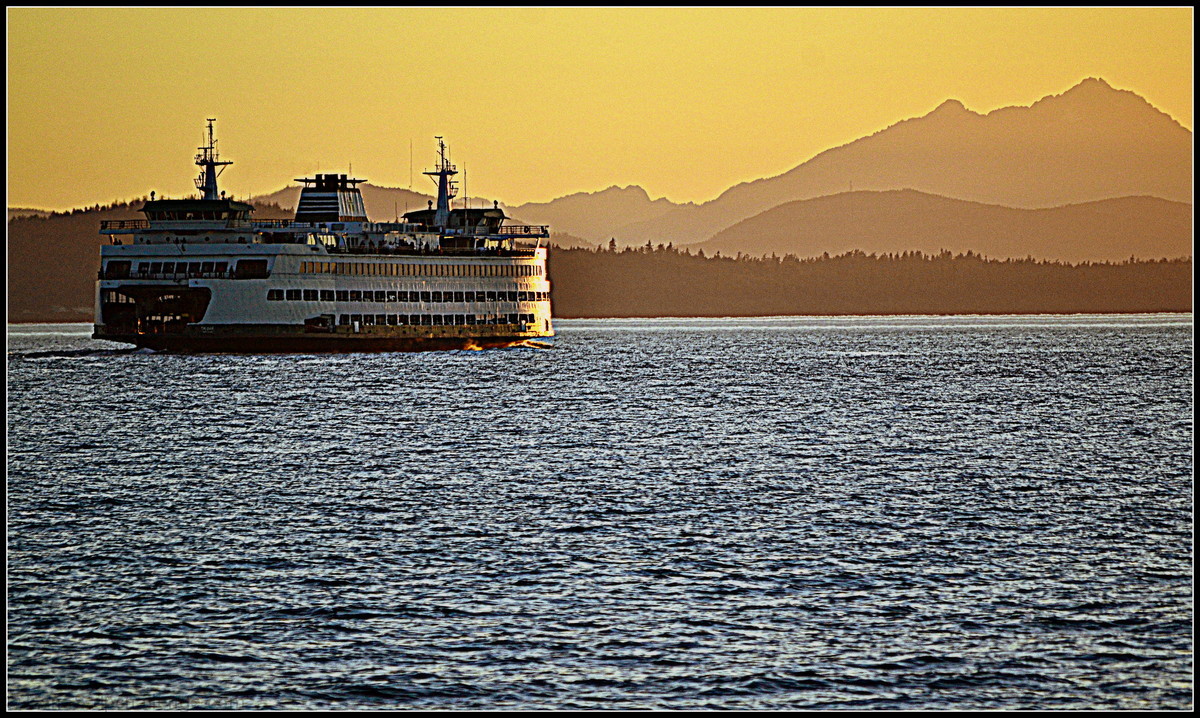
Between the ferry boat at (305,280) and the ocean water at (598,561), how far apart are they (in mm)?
36796

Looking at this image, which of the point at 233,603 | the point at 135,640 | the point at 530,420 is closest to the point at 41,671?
the point at 135,640

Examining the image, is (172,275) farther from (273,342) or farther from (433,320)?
(433,320)

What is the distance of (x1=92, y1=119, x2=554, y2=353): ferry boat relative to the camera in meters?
109

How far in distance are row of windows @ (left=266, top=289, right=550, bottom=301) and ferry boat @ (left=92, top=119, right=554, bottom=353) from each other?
0.09m

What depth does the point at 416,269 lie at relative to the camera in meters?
124

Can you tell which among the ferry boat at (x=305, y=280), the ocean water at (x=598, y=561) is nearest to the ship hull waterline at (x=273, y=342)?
the ferry boat at (x=305, y=280)

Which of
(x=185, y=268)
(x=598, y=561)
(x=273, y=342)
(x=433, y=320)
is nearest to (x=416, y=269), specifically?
(x=433, y=320)

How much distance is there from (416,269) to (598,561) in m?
94.8

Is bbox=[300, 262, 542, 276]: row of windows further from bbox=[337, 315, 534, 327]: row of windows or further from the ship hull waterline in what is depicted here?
the ship hull waterline

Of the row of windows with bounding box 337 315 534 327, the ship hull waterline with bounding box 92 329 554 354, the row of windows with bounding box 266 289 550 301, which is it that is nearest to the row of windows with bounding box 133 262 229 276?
the row of windows with bounding box 266 289 550 301

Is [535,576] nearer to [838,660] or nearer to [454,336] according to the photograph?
[838,660]

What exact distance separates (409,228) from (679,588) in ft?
341

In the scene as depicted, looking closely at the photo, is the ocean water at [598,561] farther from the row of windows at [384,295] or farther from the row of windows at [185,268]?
the row of windows at [384,295]

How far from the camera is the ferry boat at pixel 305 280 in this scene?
10919 cm
